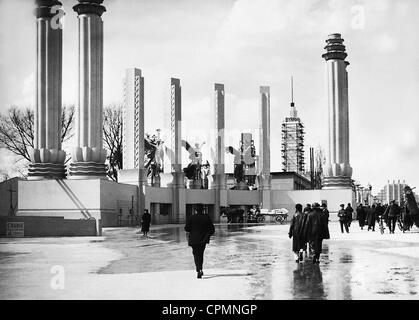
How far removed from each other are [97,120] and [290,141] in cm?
8002

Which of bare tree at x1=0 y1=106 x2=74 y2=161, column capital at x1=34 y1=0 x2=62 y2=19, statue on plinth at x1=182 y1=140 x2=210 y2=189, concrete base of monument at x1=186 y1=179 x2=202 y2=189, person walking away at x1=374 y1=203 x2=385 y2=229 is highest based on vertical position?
column capital at x1=34 y1=0 x2=62 y2=19

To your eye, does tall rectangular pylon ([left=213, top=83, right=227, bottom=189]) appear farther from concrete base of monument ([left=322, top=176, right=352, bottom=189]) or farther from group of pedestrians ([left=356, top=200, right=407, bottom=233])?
group of pedestrians ([left=356, top=200, right=407, bottom=233])

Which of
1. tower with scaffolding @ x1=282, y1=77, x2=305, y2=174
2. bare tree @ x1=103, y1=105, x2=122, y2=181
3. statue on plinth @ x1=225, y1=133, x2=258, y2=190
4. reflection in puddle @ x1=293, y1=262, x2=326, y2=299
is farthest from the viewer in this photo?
tower with scaffolding @ x1=282, y1=77, x2=305, y2=174

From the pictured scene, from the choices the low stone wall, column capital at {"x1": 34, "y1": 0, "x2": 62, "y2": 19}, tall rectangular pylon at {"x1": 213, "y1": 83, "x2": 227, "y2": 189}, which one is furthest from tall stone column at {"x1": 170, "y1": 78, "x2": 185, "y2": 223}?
the low stone wall

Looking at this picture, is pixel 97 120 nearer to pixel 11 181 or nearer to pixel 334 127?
pixel 11 181

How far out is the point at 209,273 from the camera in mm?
13094

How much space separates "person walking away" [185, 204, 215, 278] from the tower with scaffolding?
10273 centimetres

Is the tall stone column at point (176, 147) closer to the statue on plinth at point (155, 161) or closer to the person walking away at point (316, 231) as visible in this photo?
the statue on plinth at point (155, 161)

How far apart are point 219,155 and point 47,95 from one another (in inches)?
690

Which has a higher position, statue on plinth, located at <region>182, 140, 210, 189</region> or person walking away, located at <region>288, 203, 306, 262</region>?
statue on plinth, located at <region>182, 140, 210, 189</region>

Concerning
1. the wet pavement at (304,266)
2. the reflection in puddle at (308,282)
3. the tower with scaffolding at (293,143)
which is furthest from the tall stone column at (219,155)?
the tower with scaffolding at (293,143)

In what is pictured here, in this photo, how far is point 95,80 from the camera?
38594mm

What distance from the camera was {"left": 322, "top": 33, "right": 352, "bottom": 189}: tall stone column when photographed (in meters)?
54.0
